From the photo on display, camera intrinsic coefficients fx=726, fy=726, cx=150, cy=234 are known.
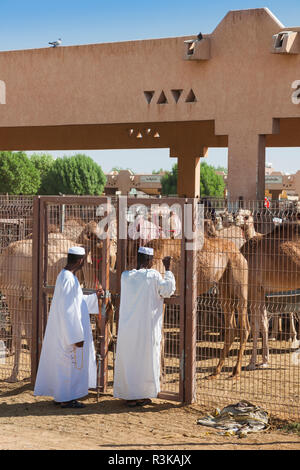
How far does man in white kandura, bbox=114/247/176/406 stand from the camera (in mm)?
7871

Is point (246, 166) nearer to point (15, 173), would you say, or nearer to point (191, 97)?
point (191, 97)

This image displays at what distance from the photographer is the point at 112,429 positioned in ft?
23.5

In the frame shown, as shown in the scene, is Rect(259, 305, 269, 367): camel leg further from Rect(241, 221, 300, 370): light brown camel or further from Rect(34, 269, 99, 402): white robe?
Rect(34, 269, 99, 402): white robe

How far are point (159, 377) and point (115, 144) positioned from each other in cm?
1713

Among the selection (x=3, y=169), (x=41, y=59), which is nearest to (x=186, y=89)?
(x=41, y=59)

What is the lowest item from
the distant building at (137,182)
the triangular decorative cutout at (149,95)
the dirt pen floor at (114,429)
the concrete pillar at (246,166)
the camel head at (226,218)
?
the dirt pen floor at (114,429)

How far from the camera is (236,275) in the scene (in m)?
9.41

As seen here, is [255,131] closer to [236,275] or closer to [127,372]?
[236,275]

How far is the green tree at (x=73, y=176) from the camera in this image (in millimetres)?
66562

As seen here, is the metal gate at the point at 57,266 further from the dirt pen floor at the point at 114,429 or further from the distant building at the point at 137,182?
the distant building at the point at 137,182

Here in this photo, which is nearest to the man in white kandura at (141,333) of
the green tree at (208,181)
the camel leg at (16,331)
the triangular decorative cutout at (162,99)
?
the camel leg at (16,331)

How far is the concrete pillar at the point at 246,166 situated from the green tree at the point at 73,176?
4869cm
